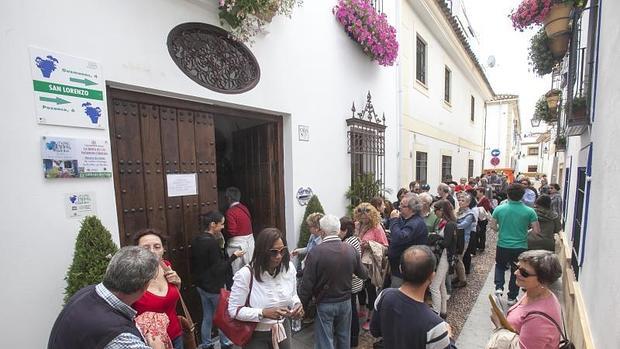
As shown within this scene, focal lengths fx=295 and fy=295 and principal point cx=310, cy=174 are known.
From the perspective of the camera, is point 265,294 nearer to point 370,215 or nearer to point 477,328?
point 370,215

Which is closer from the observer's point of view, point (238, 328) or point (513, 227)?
point (238, 328)

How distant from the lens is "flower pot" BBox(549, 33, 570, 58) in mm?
4215

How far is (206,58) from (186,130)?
86 cm

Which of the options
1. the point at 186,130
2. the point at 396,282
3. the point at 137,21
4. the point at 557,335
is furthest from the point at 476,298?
the point at 137,21

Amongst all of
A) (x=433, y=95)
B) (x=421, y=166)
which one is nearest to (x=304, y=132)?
(x=421, y=166)

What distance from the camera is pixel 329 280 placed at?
273 centimetres

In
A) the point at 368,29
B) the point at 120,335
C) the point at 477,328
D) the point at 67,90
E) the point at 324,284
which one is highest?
the point at 368,29

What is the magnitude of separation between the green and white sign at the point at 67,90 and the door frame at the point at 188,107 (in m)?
0.18

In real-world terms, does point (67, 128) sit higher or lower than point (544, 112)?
lower

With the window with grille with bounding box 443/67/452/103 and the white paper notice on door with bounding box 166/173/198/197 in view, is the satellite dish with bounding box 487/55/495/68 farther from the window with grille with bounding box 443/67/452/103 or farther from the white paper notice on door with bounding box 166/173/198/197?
the white paper notice on door with bounding box 166/173/198/197

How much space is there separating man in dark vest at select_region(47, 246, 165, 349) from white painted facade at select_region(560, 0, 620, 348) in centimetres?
232

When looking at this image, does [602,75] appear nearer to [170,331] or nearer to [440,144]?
[170,331]

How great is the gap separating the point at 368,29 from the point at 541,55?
2.94m

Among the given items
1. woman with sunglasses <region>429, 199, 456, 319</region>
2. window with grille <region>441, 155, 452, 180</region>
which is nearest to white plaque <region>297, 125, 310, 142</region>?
woman with sunglasses <region>429, 199, 456, 319</region>
